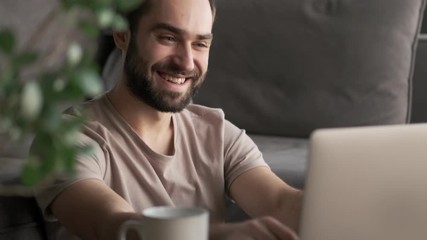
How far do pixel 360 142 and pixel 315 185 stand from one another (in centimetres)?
7

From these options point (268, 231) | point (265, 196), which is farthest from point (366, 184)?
point (265, 196)

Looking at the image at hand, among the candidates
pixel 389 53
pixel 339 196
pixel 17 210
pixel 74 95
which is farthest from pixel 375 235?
pixel 389 53

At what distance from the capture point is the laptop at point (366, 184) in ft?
3.19

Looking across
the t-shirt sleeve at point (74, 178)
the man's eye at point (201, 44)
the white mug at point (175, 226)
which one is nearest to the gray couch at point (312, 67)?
the man's eye at point (201, 44)

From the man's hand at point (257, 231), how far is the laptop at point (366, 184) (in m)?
0.08

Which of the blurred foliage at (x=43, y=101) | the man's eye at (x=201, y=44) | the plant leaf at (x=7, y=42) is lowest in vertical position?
the man's eye at (x=201, y=44)

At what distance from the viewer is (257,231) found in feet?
3.54

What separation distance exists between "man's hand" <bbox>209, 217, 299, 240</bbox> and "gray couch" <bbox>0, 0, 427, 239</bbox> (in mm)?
1155

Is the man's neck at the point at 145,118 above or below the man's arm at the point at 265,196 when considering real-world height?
above

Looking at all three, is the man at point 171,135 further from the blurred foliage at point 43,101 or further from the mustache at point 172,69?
the blurred foliage at point 43,101

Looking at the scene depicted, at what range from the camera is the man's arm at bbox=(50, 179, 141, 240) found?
1.30m

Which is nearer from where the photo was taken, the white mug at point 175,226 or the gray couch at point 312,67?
the white mug at point 175,226

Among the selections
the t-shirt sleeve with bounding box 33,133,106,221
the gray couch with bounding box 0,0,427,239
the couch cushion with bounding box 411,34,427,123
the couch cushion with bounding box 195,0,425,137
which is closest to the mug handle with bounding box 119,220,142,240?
the t-shirt sleeve with bounding box 33,133,106,221

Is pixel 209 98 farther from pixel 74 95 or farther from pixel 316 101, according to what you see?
pixel 74 95
